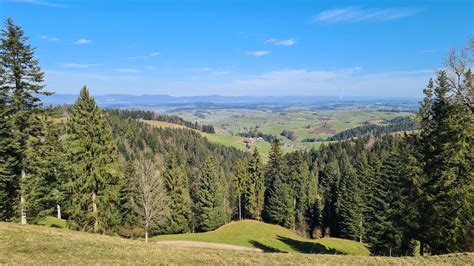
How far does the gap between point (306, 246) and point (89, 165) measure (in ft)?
96.9

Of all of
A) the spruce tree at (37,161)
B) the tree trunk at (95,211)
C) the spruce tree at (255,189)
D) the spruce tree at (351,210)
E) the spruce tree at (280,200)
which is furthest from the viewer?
the spruce tree at (255,189)

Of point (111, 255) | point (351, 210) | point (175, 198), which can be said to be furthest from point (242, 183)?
point (111, 255)

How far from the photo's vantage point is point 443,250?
25953 mm

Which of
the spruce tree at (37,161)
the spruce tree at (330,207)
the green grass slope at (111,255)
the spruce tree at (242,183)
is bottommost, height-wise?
the spruce tree at (330,207)

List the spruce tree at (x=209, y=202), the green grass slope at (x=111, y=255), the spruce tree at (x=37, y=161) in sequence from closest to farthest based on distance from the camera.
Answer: the green grass slope at (x=111, y=255) → the spruce tree at (x=37, y=161) → the spruce tree at (x=209, y=202)

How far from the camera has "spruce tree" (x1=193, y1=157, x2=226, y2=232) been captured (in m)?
57.2

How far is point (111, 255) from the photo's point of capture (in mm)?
16578

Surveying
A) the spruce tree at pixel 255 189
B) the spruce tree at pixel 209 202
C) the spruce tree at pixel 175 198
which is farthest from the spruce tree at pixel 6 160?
the spruce tree at pixel 255 189

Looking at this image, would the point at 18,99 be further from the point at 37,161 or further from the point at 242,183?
the point at 242,183

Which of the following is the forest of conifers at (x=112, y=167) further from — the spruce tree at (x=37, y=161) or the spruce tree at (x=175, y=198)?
the spruce tree at (x=175, y=198)

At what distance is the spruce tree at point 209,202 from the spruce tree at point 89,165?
27066 millimetres

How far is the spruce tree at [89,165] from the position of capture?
29875mm

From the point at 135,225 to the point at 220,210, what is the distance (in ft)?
49.0

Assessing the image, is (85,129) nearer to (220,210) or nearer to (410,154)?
(410,154)
